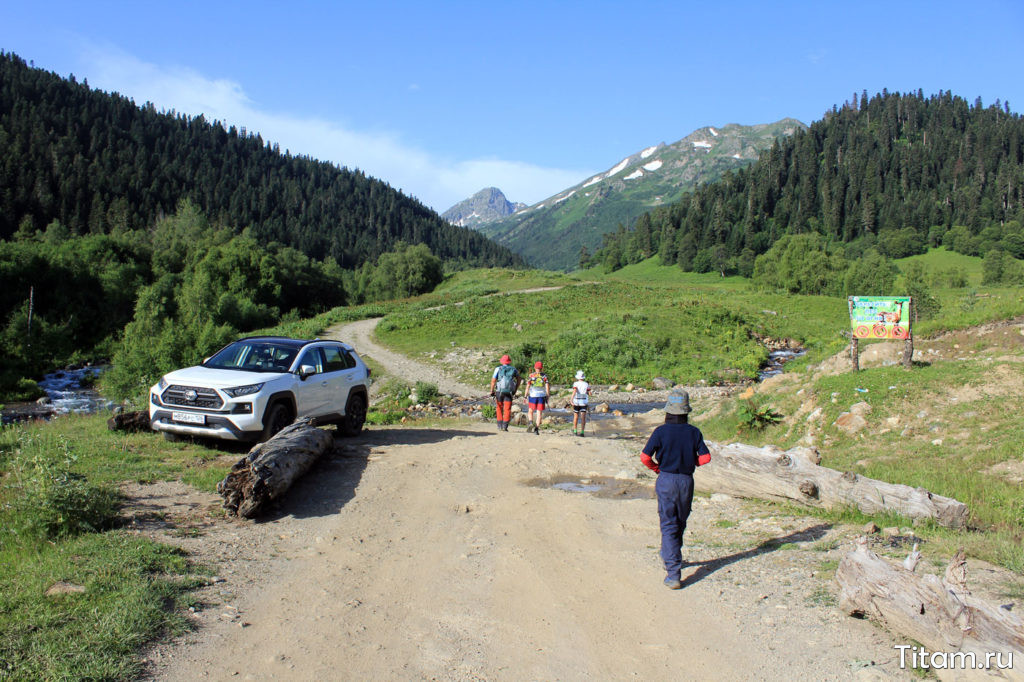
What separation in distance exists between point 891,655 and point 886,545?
2415mm

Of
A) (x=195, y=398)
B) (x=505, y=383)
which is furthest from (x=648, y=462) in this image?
(x=505, y=383)

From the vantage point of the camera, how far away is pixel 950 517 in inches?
287

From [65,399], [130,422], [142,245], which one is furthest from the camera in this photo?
[142,245]

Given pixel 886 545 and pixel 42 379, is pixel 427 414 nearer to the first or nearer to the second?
pixel 886 545

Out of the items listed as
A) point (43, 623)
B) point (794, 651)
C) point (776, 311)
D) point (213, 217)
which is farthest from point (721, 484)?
point (213, 217)

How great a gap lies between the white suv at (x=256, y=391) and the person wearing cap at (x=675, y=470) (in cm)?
683

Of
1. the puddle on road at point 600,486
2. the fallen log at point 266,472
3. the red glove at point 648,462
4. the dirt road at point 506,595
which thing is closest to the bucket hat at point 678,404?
the red glove at point 648,462

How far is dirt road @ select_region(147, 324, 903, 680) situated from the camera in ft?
15.0

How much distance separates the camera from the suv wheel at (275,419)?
1048 cm

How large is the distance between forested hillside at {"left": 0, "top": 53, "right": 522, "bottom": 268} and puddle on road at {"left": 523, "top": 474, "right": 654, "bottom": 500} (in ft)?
356

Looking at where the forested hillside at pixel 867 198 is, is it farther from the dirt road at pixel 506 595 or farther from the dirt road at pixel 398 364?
the dirt road at pixel 506 595

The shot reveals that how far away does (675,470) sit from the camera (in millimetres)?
6469

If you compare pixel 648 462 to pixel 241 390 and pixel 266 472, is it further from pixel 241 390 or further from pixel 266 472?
pixel 241 390

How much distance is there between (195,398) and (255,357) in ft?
6.10
